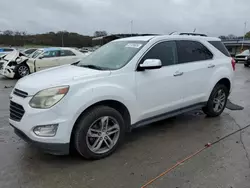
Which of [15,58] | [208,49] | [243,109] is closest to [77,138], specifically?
[208,49]

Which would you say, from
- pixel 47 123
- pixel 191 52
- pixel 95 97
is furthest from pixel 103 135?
pixel 191 52

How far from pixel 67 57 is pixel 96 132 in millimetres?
10185

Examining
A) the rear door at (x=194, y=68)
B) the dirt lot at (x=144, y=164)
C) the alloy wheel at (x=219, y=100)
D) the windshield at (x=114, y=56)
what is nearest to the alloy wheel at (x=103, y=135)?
the dirt lot at (x=144, y=164)

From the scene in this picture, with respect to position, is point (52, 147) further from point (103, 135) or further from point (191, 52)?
point (191, 52)

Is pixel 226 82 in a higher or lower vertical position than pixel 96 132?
higher

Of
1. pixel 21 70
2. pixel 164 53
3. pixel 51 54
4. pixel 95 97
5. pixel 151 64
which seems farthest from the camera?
pixel 51 54

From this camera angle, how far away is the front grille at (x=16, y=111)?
324 cm

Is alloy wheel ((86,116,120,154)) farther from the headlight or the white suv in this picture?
the headlight

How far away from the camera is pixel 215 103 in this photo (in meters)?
5.34

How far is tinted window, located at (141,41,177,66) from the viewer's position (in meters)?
4.09

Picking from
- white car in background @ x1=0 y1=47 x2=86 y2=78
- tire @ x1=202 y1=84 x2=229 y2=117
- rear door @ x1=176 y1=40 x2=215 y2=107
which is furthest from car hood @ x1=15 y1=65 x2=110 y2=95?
white car in background @ x1=0 y1=47 x2=86 y2=78

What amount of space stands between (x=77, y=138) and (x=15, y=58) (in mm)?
10837

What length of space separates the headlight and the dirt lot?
0.88m

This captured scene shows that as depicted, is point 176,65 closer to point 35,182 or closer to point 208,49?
point 208,49
